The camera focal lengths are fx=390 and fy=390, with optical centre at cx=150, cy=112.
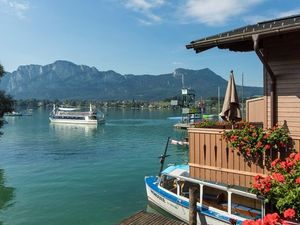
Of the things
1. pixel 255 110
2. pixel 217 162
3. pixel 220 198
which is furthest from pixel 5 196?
pixel 217 162

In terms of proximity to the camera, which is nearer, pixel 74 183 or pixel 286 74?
pixel 286 74

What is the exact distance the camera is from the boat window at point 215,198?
19.9 m

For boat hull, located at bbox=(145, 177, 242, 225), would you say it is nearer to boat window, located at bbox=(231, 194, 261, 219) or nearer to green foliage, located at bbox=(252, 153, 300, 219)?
boat window, located at bbox=(231, 194, 261, 219)

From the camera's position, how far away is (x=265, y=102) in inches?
512

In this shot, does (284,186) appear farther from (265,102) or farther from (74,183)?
(74,183)

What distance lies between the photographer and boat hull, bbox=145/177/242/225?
62.7 feet

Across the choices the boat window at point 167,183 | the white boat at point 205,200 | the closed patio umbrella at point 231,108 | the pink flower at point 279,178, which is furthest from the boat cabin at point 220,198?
the pink flower at point 279,178

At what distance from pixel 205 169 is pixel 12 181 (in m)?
27.3

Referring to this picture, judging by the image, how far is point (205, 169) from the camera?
12836mm

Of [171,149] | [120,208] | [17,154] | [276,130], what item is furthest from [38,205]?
[171,149]

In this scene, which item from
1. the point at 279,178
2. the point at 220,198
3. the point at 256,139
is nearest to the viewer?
the point at 279,178

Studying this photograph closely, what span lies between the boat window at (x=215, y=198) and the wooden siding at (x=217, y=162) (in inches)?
294

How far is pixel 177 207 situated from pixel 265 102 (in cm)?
1080

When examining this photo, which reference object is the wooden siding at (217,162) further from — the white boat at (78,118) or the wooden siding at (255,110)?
the white boat at (78,118)
